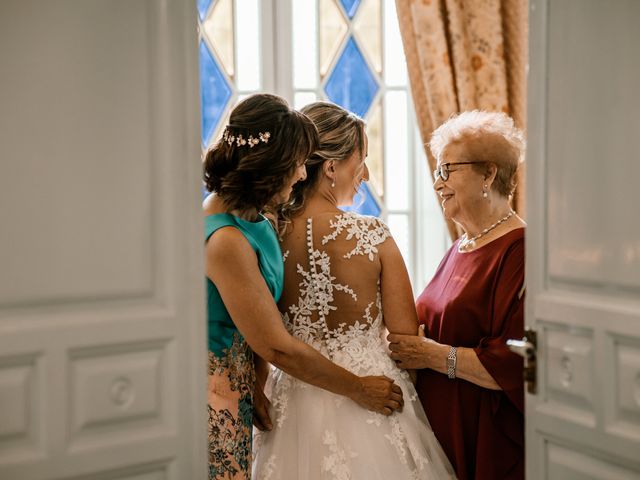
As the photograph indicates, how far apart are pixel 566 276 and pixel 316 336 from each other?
89 centimetres

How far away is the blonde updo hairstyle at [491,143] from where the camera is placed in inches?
114

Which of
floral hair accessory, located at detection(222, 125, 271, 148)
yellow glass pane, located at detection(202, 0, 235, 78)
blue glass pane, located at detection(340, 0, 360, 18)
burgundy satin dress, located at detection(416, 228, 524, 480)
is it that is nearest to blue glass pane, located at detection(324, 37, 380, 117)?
blue glass pane, located at detection(340, 0, 360, 18)

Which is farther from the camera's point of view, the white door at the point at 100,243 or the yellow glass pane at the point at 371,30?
the yellow glass pane at the point at 371,30

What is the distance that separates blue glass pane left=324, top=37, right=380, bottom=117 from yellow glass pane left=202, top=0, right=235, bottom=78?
501 mm

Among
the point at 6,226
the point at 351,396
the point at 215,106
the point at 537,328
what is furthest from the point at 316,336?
the point at 215,106

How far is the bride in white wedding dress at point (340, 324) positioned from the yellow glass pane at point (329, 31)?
1.47m

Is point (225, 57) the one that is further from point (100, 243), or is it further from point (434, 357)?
point (100, 243)

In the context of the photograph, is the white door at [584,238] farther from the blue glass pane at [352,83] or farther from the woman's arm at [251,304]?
the blue glass pane at [352,83]

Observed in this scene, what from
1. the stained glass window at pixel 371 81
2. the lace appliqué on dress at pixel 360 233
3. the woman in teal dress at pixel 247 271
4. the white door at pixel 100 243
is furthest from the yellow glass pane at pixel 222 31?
the white door at pixel 100 243

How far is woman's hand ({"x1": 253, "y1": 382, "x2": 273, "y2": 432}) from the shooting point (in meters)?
2.64

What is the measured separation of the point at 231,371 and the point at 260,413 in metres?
0.20

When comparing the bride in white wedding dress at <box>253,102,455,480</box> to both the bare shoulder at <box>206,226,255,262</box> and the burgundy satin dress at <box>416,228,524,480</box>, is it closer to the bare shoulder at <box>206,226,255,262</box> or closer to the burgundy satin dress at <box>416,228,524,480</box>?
the burgundy satin dress at <box>416,228,524,480</box>

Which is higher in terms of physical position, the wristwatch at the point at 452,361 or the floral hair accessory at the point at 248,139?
the floral hair accessory at the point at 248,139

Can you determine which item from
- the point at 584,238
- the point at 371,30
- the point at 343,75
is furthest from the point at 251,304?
the point at 371,30
